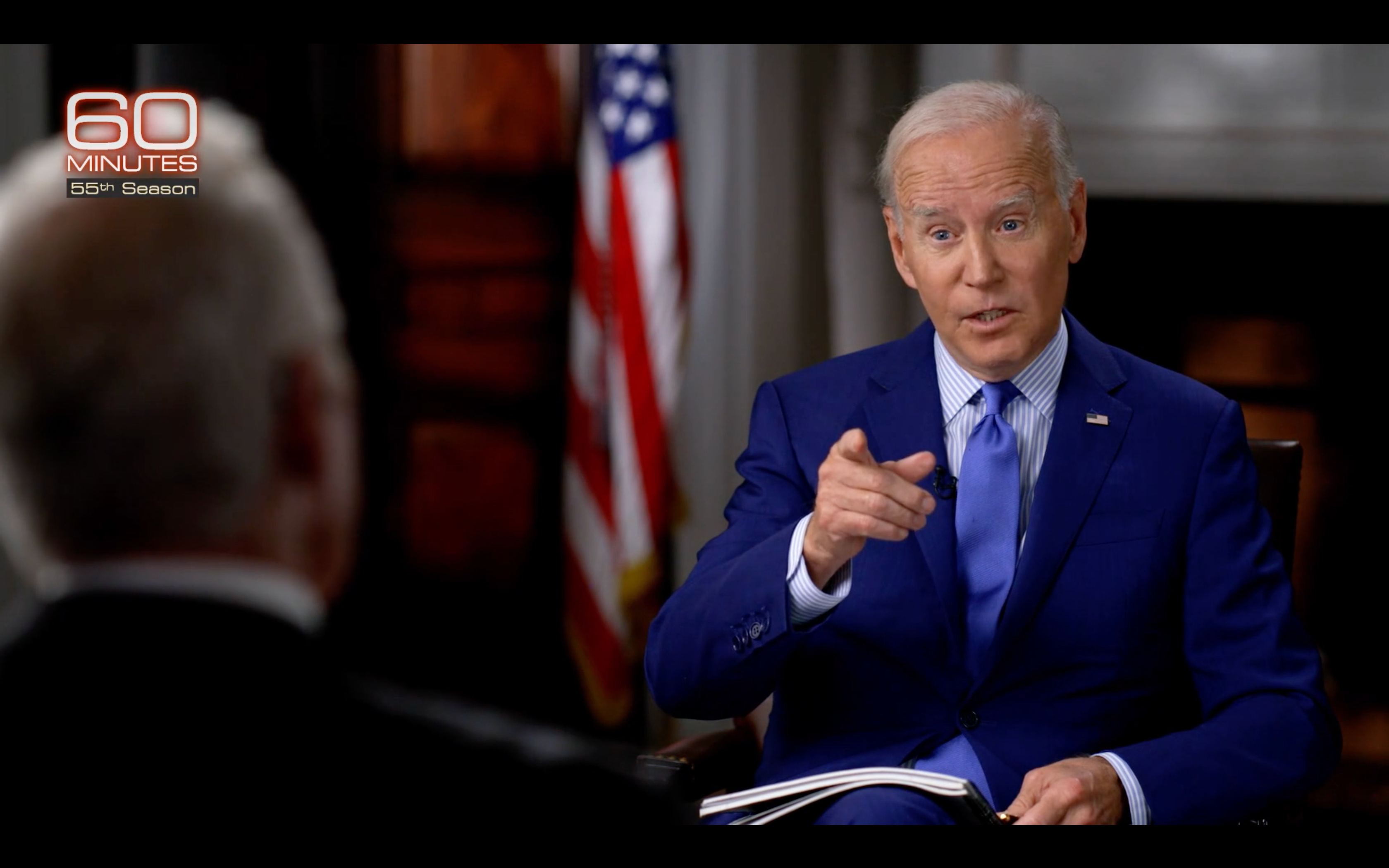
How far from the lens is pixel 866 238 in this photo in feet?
11.8

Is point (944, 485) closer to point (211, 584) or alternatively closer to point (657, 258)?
point (211, 584)

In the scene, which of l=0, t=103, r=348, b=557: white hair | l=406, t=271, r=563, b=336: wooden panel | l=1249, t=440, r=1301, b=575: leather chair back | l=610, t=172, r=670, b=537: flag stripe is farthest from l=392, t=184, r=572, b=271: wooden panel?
l=0, t=103, r=348, b=557: white hair

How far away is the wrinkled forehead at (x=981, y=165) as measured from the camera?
1.72m

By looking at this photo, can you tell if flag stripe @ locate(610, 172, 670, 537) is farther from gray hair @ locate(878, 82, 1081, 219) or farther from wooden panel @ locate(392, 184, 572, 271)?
gray hair @ locate(878, 82, 1081, 219)

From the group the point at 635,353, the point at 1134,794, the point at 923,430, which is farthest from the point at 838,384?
the point at 635,353

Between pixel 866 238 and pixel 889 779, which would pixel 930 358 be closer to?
pixel 889 779

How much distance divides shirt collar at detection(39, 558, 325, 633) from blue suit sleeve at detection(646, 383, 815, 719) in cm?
102

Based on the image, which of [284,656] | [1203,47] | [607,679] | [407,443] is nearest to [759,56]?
[1203,47]

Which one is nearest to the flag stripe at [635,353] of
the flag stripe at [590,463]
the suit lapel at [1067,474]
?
the flag stripe at [590,463]

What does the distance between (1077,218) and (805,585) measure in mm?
665

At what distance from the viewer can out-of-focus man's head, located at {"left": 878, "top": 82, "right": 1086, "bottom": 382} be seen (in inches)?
67.7

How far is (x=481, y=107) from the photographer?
11.4 feet

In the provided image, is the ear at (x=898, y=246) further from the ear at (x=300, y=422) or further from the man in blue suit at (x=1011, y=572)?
the ear at (x=300, y=422)

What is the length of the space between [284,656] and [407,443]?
9.54ft
